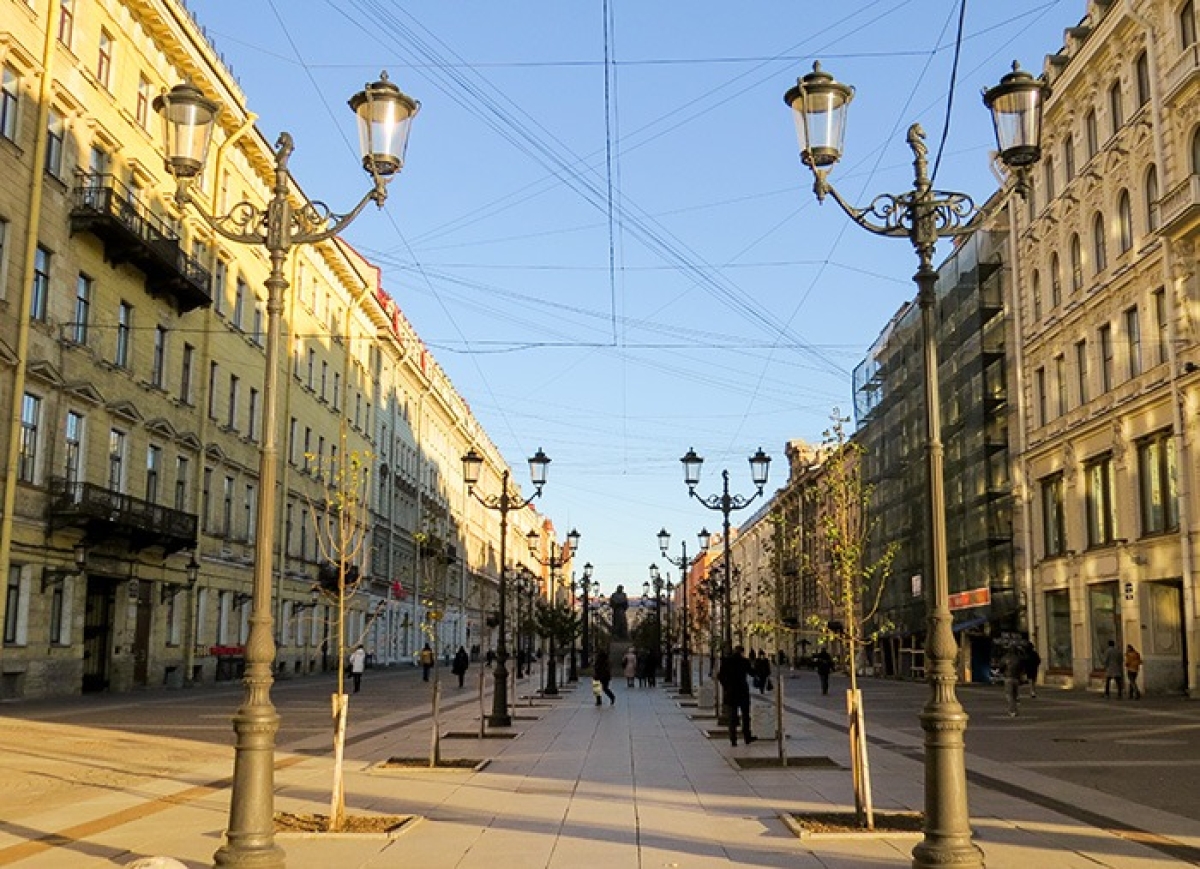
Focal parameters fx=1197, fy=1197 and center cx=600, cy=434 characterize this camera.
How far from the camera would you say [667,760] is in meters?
17.8

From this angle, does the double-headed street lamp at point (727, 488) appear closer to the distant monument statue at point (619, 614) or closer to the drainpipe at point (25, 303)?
the drainpipe at point (25, 303)

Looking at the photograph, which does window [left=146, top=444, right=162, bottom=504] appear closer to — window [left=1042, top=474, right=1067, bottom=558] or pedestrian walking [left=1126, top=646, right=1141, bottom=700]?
pedestrian walking [left=1126, top=646, right=1141, bottom=700]

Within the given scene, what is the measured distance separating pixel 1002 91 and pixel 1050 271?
118 feet

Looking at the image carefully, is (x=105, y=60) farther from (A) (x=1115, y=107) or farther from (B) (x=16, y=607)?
(A) (x=1115, y=107)

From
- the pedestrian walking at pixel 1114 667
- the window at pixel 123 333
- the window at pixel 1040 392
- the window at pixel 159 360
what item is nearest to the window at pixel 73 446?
the window at pixel 123 333

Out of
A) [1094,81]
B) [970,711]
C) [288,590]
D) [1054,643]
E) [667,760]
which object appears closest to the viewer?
[667,760]

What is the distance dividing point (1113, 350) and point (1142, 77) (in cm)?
806

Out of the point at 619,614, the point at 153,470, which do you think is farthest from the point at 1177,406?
the point at 619,614

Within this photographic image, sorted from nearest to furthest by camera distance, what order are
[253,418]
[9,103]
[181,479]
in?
[9,103] < [181,479] < [253,418]

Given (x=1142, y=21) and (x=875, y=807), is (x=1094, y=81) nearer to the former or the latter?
(x=1142, y=21)

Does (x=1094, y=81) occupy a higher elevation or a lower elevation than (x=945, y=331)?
higher

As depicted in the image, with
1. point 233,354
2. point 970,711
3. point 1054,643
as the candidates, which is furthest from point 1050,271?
point 233,354

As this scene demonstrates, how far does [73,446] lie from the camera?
3130cm

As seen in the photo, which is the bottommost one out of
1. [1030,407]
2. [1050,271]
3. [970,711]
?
[970,711]
